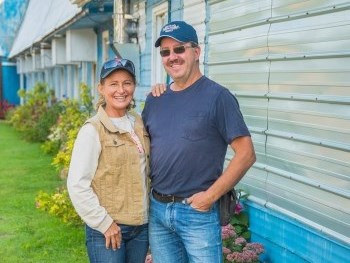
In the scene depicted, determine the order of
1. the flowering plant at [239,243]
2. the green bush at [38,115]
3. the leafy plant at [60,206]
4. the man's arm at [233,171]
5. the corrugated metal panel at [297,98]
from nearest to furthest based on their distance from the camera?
the man's arm at [233,171]
the corrugated metal panel at [297,98]
the flowering plant at [239,243]
the leafy plant at [60,206]
the green bush at [38,115]

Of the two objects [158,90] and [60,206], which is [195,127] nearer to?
[158,90]

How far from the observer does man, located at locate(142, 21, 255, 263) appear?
2801 millimetres

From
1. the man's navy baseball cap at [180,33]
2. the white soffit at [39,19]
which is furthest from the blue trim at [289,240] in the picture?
the white soffit at [39,19]

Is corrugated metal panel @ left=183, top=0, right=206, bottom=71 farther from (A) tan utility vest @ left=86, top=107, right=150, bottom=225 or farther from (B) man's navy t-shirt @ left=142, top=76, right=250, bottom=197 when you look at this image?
(A) tan utility vest @ left=86, top=107, right=150, bottom=225

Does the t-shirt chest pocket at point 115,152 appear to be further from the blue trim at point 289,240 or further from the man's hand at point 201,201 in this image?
the blue trim at point 289,240

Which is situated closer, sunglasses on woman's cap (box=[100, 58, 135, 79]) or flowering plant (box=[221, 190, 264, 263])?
sunglasses on woman's cap (box=[100, 58, 135, 79])

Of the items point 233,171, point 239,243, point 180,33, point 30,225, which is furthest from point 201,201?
point 30,225

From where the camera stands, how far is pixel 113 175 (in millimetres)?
2867

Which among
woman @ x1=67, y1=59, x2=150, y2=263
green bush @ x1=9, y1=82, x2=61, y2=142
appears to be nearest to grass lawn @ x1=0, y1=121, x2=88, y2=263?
woman @ x1=67, y1=59, x2=150, y2=263

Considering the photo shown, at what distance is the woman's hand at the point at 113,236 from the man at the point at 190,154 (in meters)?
0.24

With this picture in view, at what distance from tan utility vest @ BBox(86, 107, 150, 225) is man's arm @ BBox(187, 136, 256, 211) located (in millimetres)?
363

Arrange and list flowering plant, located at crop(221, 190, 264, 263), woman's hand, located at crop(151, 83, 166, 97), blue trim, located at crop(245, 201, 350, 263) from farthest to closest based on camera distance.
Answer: flowering plant, located at crop(221, 190, 264, 263) → blue trim, located at crop(245, 201, 350, 263) → woman's hand, located at crop(151, 83, 166, 97)

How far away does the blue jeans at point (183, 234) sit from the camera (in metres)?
2.89

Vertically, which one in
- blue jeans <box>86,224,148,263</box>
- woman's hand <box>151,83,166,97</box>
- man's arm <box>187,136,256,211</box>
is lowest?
blue jeans <box>86,224,148,263</box>
